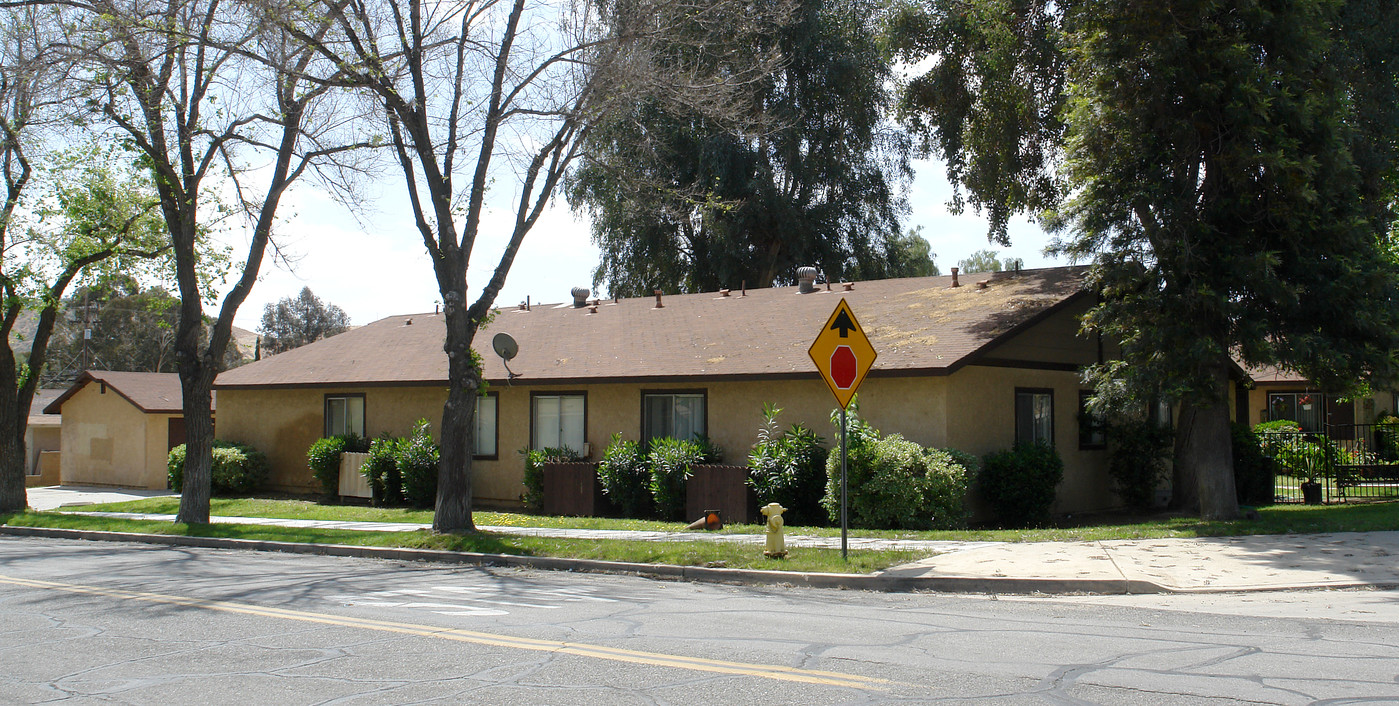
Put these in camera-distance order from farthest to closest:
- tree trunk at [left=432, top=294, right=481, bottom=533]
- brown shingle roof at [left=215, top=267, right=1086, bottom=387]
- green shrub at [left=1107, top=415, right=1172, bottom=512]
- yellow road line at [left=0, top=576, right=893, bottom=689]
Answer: green shrub at [left=1107, top=415, right=1172, bottom=512] → brown shingle roof at [left=215, top=267, right=1086, bottom=387] → tree trunk at [left=432, top=294, right=481, bottom=533] → yellow road line at [left=0, top=576, right=893, bottom=689]

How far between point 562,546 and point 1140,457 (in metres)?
11.3

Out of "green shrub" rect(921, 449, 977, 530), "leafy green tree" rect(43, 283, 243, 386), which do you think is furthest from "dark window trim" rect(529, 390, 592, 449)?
"leafy green tree" rect(43, 283, 243, 386)

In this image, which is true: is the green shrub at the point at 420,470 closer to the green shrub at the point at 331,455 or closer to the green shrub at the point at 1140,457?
the green shrub at the point at 331,455

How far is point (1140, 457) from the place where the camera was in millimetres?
18984

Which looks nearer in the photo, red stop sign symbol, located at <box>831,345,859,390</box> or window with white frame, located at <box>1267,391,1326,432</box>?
red stop sign symbol, located at <box>831,345,859,390</box>

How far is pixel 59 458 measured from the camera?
3472 cm

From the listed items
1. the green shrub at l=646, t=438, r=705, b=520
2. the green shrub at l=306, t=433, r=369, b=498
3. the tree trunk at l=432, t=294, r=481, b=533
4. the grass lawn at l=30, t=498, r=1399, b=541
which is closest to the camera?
the grass lawn at l=30, t=498, r=1399, b=541

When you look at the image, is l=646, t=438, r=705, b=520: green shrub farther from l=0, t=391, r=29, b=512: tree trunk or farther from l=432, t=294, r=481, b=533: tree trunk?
l=0, t=391, r=29, b=512: tree trunk

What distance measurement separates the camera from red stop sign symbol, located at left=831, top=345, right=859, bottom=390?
11789 millimetres

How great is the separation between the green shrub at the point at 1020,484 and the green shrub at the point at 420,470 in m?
10.8

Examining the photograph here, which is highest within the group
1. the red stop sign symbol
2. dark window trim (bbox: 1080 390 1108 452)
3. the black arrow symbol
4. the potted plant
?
the black arrow symbol

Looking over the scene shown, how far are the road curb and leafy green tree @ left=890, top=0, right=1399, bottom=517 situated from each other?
17.0ft

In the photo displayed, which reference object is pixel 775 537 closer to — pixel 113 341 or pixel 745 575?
pixel 745 575

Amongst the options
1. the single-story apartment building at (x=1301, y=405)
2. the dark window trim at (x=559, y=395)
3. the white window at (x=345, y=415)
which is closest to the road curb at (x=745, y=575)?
the dark window trim at (x=559, y=395)
